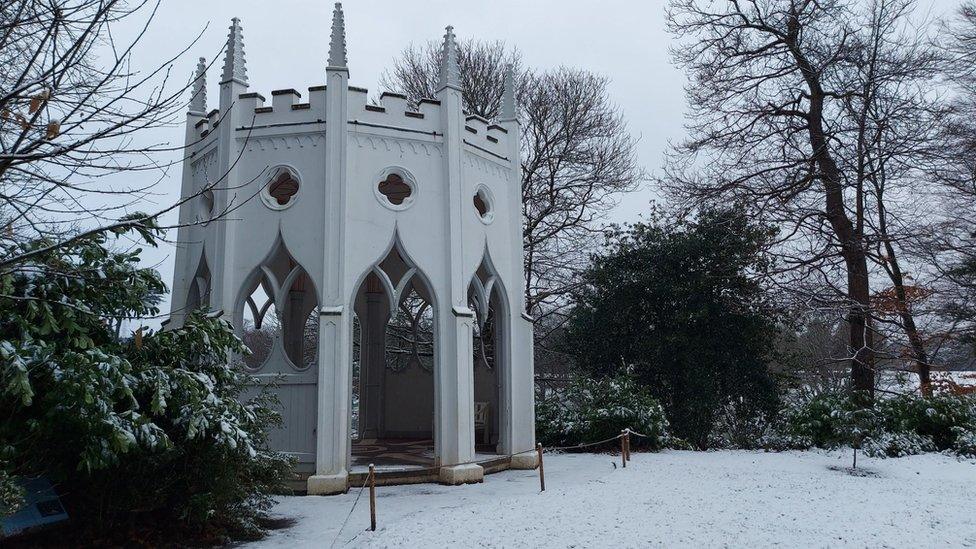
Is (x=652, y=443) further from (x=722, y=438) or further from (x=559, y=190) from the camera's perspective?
(x=559, y=190)

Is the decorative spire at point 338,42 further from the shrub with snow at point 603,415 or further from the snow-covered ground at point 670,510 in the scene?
the shrub with snow at point 603,415

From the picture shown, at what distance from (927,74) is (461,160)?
11.0m

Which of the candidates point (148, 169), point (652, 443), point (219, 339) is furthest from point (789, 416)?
point (148, 169)

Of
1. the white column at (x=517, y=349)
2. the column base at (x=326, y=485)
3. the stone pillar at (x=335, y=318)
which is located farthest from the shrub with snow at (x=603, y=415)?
the column base at (x=326, y=485)

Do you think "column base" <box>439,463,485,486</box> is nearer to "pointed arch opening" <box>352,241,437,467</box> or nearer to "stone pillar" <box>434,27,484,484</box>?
"stone pillar" <box>434,27,484,484</box>

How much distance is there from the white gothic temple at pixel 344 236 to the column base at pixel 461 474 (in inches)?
0.8

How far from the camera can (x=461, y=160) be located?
35.2 ft

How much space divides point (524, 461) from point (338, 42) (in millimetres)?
7253

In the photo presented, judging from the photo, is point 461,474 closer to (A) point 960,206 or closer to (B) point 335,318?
(B) point 335,318

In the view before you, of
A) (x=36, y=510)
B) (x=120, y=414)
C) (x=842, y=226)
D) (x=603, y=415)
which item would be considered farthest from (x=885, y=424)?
(x=36, y=510)

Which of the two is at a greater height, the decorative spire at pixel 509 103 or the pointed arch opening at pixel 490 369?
the decorative spire at pixel 509 103

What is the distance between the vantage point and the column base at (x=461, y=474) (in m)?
9.71

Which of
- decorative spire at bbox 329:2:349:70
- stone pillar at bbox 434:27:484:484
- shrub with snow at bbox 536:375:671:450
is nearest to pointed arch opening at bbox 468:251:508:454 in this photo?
stone pillar at bbox 434:27:484:484

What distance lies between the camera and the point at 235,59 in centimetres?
1034
